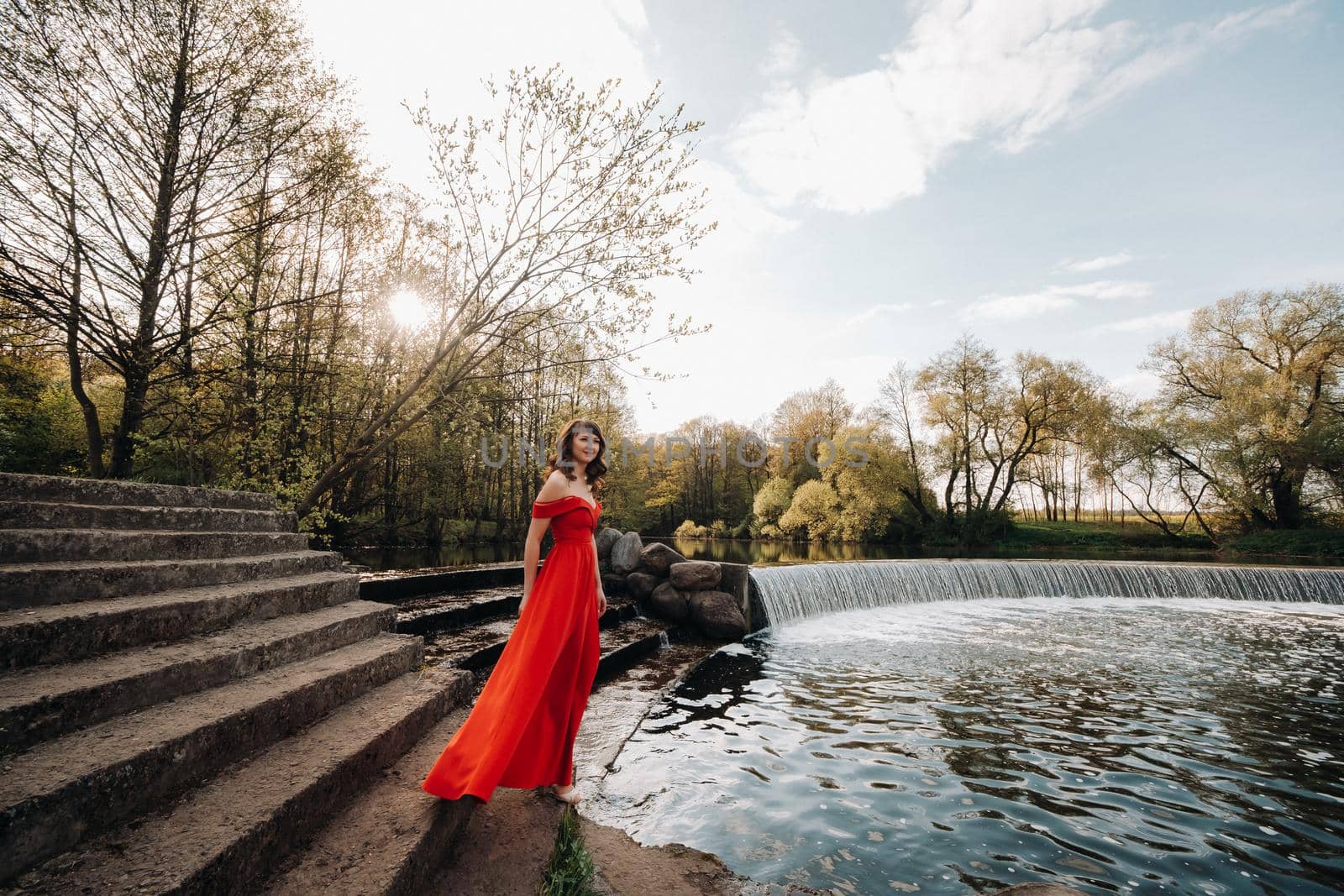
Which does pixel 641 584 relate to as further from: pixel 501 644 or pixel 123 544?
pixel 123 544

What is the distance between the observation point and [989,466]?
3291cm

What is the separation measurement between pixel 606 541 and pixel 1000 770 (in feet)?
25.7

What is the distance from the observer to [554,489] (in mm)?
3371

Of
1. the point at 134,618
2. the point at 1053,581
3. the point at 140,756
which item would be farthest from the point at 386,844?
the point at 1053,581

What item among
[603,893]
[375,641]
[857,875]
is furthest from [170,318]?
[857,875]

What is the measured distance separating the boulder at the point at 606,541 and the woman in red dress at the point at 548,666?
7.62 m

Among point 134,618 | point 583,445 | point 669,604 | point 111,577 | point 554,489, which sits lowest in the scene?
point 669,604

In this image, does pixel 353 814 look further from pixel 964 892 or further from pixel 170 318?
pixel 170 318

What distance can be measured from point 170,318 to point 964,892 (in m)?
10.2

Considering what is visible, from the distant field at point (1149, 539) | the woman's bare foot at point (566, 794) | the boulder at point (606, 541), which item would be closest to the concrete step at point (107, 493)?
the woman's bare foot at point (566, 794)

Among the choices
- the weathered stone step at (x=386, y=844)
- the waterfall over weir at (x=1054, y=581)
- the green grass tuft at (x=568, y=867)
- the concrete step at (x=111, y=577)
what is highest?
the concrete step at (x=111, y=577)

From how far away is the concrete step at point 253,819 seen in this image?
1.66 metres

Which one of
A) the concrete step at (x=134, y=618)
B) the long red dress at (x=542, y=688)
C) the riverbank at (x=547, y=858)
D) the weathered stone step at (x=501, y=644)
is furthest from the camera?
the weathered stone step at (x=501, y=644)

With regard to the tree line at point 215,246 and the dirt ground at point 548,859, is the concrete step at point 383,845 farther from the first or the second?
the tree line at point 215,246
